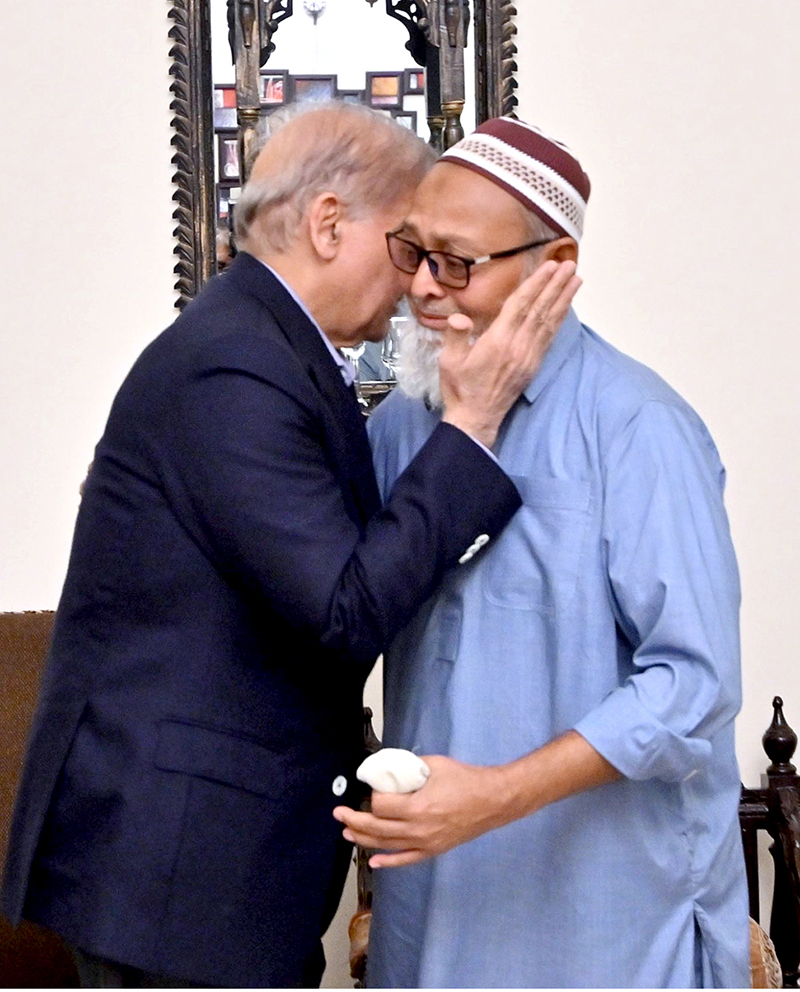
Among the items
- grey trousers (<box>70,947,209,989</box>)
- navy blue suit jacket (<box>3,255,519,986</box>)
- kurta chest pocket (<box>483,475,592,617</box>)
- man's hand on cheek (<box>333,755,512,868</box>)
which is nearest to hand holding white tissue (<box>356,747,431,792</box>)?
man's hand on cheek (<box>333,755,512,868</box>)

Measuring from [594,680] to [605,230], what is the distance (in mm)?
1806

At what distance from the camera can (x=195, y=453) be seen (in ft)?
4.75

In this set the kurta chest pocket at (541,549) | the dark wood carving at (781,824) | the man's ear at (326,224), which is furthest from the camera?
the dark wood carving at (781,824)

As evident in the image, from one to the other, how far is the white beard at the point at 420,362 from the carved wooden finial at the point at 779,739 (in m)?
1.65

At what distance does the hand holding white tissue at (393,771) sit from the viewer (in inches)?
50.4

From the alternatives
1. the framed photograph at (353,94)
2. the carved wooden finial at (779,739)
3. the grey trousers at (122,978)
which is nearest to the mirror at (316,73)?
the framed photograph at (353,94)

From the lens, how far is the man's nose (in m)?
1.57

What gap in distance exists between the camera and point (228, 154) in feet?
9.84

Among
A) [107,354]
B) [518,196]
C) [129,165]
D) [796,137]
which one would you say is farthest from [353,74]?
[518,196]

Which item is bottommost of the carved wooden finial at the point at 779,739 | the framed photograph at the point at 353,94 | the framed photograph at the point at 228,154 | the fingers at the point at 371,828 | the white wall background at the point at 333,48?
the carved wooden finial at the point at 779,739

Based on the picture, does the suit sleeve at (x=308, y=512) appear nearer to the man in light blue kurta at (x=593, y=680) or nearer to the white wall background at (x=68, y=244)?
the man in light blue kurta at (x=593, y=680)

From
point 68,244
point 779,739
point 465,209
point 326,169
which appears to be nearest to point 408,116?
point 68,244

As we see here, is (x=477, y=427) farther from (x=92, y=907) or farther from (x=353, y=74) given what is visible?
(x=353, y=74)

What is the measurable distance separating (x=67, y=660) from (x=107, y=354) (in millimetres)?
1618
